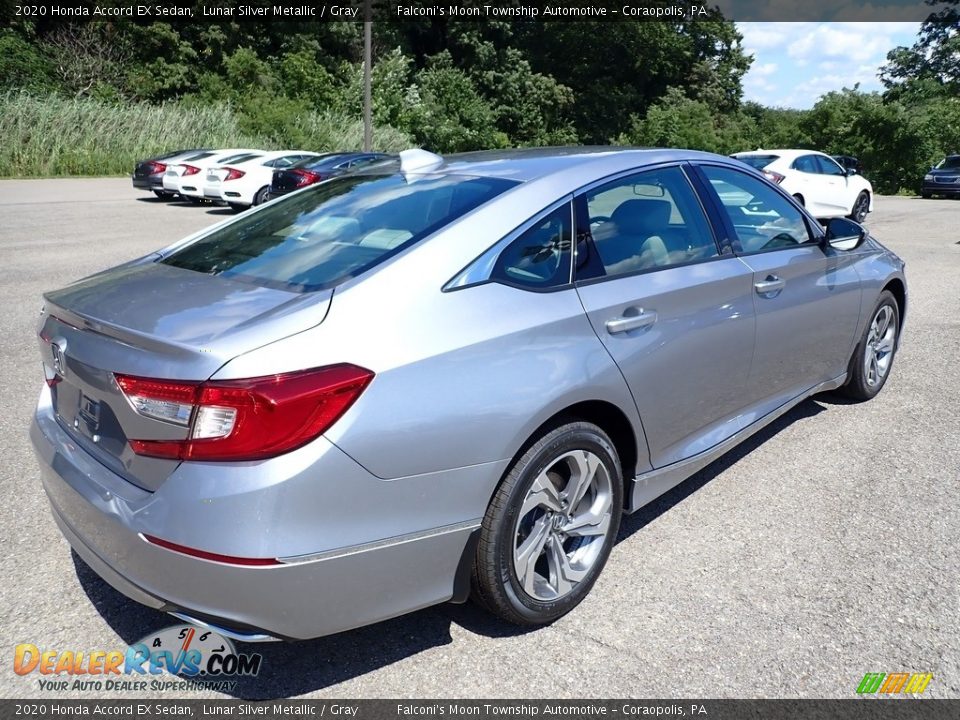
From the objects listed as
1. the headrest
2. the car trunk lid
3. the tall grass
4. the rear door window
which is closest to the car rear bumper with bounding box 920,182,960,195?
the tall grass

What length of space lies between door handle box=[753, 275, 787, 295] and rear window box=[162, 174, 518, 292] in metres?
→ 1.36

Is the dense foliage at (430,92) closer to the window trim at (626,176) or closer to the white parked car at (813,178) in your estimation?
the white parked car at (813,178)

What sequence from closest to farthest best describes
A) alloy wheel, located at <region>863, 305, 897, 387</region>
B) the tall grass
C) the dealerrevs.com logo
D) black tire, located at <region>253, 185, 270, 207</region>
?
the dealerrevs.com logo, alloy wheel, located at <region>863, 305, 897, 387</region>, black tire, located at <region>253, 185, 270, 207</region>, the tall grass

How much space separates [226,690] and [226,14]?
145 feet

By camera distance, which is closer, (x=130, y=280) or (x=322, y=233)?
(x=130, y=280)

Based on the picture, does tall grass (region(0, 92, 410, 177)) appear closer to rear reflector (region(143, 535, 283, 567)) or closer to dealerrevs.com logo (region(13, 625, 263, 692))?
dealerrevs.com logo (region(13, 625, 263, 692))

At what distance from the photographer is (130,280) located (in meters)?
2.94

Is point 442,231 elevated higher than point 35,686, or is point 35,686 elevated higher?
point 442,231

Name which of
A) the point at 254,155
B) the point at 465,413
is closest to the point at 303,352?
the point at 465,413

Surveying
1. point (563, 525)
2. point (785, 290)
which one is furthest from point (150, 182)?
point (563, 525)

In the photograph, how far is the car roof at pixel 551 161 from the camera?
10.8 ft

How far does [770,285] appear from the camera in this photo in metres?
3.88

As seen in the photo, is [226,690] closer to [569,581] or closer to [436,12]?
[569,581]

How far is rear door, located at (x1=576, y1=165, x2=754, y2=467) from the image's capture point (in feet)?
10.1
